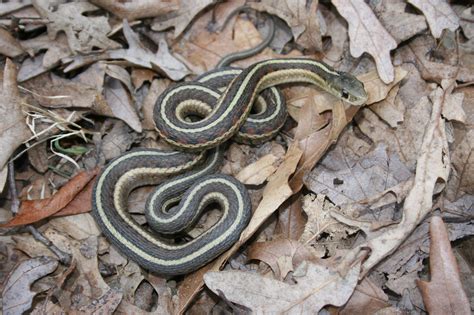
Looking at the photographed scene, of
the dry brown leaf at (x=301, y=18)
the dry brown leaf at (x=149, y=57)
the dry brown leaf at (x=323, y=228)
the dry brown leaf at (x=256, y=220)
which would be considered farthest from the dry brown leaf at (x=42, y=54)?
the dry brown leaf at (x=323, y=228)

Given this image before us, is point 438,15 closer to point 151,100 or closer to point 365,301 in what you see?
point 365,301

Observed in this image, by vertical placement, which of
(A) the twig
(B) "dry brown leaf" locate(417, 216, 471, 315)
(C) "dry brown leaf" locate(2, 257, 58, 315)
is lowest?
(C) "dry brown leaf" locate(2, 257, 58, 315)

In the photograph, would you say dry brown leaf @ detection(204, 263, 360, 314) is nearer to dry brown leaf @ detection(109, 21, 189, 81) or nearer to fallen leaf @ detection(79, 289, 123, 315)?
fallen leaf @ detection(79, 289, 123, 315)

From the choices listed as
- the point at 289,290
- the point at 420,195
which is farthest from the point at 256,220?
the point at 420,195

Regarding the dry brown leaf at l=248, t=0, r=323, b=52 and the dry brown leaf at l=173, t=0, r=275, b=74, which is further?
the dry brown leaf at l=173, t=0, r=275, b=74

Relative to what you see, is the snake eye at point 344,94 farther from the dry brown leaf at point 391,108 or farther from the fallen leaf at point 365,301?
the fallen leaf at point 365,301

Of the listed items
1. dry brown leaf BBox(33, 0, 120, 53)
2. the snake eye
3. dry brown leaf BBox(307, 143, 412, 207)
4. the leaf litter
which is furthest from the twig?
the snake eye

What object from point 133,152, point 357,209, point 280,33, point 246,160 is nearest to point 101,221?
point 133,152
